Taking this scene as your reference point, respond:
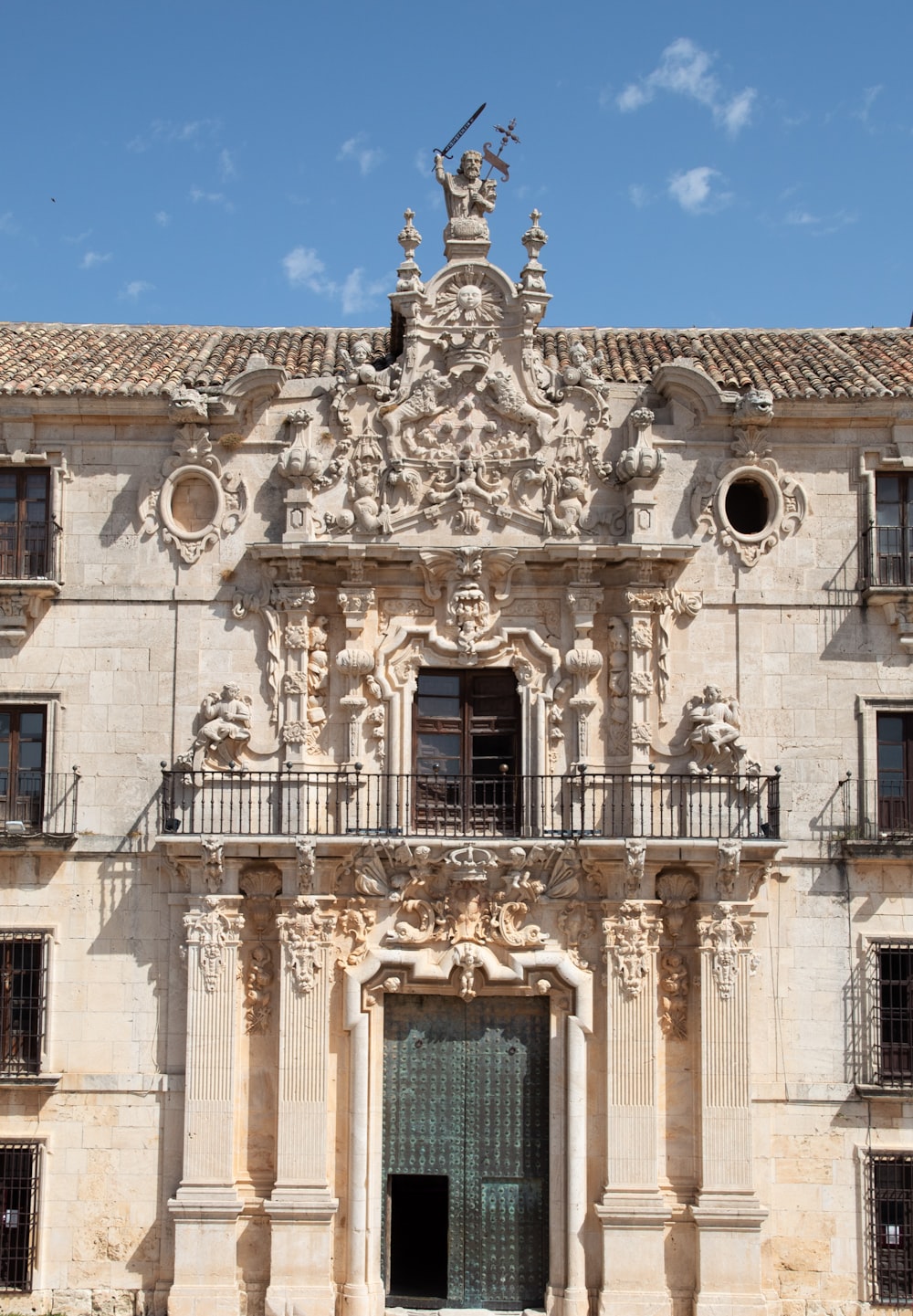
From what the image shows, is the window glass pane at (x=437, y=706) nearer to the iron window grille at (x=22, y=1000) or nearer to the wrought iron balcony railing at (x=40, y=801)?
the wrought iron balcony railing at (x=40, y=801)

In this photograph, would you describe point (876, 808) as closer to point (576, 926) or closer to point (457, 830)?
point (576, 926)

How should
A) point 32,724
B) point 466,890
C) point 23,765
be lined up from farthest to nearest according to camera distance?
point 32,724, point 23,765, point 466,890

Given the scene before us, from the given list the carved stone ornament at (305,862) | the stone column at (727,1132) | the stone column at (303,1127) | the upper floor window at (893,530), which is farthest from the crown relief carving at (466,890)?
the upper floor window at (893,530)

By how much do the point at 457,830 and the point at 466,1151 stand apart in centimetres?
370

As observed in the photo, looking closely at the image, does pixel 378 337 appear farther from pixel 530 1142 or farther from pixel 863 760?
pixel 530 1142

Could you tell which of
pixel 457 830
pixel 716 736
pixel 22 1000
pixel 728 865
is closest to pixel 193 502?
pixel 457 830

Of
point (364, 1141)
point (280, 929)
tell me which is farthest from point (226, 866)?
point (364, 1141)

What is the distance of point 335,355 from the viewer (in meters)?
22.8

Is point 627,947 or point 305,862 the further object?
point 627,947

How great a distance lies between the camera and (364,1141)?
65.0ft

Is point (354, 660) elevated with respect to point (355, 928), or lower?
elevated

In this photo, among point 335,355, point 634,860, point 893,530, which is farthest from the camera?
point 335,355

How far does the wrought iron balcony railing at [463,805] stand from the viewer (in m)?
20.2

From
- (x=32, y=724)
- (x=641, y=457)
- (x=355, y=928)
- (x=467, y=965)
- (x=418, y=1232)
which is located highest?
(x=641, y=457)
